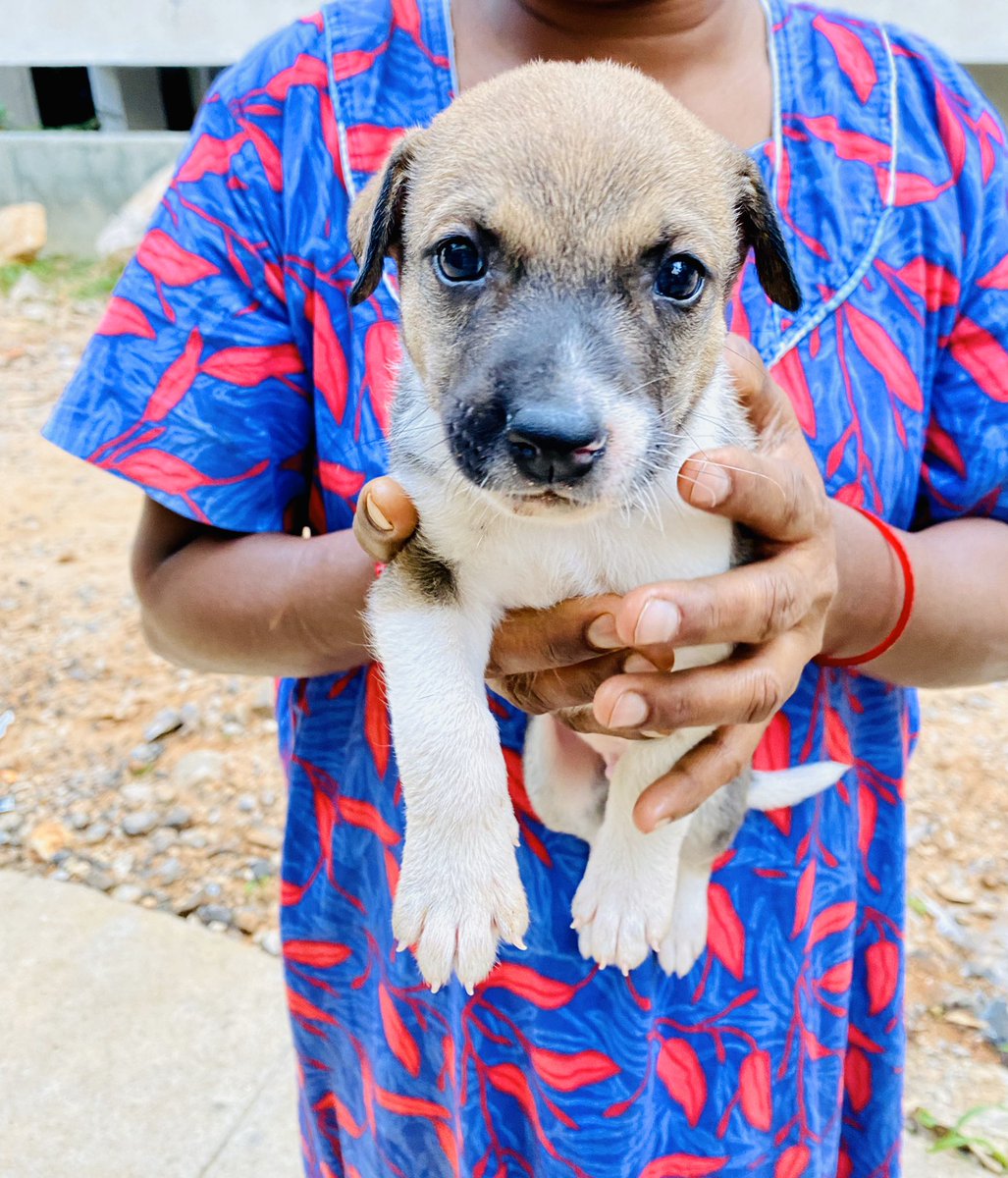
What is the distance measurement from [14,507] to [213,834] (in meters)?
3.69

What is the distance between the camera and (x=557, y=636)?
1798 mm

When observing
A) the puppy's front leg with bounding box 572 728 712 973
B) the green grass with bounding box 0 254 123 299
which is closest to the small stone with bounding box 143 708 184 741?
the puppy's front leg with bounding box 572 728 712 973

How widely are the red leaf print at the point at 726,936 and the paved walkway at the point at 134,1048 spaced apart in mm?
1943

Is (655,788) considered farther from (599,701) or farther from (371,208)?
(371,208)

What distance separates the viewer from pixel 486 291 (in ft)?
5.64

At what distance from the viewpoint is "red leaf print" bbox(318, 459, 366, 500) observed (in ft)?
6.73

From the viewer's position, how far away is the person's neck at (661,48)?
209 cm

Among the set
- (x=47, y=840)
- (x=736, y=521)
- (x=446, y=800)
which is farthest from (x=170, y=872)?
(x=736, y=521)

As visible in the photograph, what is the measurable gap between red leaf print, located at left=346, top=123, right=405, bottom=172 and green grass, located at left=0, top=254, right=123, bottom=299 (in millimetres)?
9535

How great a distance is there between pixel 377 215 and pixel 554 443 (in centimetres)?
63

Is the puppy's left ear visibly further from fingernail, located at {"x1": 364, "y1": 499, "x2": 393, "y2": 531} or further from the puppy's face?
fingernail, located at {"x1": 364, "y1": 499, "x2": 393, "y2": 531}

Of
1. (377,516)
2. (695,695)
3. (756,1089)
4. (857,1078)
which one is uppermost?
(377,516)

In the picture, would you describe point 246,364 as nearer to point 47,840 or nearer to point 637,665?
point 637,665

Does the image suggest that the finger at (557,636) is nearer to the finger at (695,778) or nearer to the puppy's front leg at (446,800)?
the puppy's front leg at (446,800)
